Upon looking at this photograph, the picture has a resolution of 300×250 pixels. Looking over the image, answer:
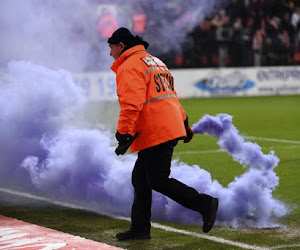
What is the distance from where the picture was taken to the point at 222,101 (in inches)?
884

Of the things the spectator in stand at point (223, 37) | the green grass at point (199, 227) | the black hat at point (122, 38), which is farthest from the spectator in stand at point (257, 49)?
the black hat at point (122, 38)

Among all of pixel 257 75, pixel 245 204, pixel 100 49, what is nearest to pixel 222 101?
pixel 257 75

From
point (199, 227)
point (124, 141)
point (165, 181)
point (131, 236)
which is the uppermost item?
point (124, 141)

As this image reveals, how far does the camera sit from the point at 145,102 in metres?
5.88

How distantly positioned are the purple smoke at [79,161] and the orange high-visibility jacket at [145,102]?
110cm

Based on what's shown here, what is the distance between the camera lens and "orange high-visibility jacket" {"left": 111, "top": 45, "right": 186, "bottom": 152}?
18.9 feet

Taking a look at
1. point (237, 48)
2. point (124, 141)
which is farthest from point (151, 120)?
point (237, 48)

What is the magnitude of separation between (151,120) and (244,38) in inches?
736

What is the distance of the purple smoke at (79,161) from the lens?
684 cm

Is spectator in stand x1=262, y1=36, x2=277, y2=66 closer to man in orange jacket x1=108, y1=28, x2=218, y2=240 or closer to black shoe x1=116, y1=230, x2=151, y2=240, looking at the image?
man in orange jacket x1=108, y1=28, x2=218, y2=240

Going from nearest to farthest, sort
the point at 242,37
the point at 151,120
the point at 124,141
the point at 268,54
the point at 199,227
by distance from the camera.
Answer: the point at 124,141 → the point at 151,120 → the point at 199,227 → the point at 242,37 → the point at 268,54

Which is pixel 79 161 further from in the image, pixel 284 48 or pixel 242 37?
pixel 284 48

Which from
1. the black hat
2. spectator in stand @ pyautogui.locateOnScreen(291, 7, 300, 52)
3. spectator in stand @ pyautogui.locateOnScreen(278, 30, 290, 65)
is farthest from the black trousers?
spectator in stand @ pyautogui.locateOnScreen(278, 30, 290, 65)

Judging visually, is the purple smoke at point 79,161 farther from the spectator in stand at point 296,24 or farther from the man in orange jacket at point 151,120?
the spectator in stand at point 296,24
